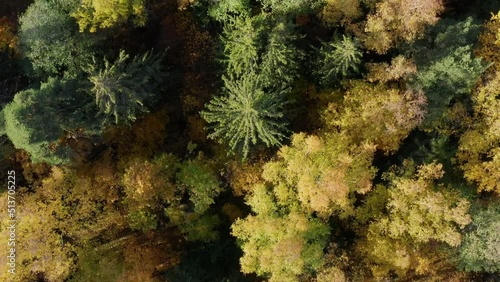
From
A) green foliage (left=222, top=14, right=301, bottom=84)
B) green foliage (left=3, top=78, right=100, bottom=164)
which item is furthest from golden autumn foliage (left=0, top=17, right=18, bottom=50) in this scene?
green foliage (left=222, top=14, right=301, bottom=84)

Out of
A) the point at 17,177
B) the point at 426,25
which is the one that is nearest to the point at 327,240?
the point at 426,25

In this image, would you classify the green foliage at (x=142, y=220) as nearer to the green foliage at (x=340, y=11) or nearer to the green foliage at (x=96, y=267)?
the green foliage at (x=96, y=267)

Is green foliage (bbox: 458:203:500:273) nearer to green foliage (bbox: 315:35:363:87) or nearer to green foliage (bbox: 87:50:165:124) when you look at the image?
green foliage (bbox: 315:35:363:87)

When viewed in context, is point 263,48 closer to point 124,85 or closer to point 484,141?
point 124,85

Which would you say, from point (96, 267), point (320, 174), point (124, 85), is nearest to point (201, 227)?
point (96, 267)

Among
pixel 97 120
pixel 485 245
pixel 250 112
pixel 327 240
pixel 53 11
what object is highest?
pixel 53 11

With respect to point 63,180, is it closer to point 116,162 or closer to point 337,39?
point 116,162
